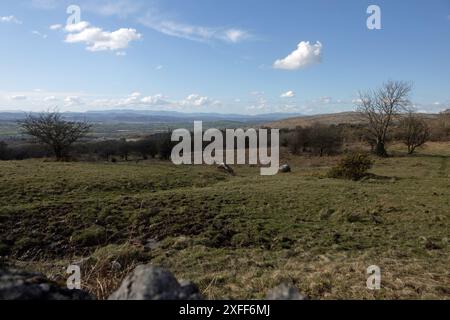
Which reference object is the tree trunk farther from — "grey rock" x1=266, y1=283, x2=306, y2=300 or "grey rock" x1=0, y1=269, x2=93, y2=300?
"grey rock" x1=0, y1=269, x2=93, y2=300

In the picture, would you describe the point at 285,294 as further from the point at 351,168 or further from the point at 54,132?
the point at 54,132

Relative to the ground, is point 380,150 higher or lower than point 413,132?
lower

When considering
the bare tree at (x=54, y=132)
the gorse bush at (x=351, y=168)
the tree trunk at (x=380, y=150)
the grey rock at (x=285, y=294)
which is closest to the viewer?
the grey rock at (x=285, y=294)

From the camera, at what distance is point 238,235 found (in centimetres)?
1125

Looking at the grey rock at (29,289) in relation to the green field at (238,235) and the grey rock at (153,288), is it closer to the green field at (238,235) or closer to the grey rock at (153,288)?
the grey rock at (153,288)

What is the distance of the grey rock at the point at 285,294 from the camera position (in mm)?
2395

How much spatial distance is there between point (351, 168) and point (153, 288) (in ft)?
89.7

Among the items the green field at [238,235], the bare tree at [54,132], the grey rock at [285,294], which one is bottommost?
the green field at [238,235]

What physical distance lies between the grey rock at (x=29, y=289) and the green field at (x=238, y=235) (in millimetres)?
1083

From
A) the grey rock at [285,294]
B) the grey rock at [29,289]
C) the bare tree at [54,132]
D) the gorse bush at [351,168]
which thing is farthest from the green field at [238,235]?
the bare tree at [54,132]

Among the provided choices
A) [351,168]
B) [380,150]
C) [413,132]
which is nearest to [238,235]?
[351,168]

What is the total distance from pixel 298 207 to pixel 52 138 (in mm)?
32320

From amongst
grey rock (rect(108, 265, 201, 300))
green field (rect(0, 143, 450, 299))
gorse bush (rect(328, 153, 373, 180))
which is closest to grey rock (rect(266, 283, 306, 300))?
grey rock (rect(108, 265, 201, 300))

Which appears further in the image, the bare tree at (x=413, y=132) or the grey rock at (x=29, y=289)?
the bare tree at (x=413, y=132)
